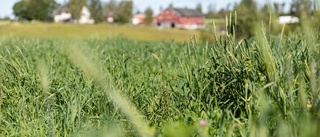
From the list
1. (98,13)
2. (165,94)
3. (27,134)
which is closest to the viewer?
(27,134)

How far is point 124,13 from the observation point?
12062cm

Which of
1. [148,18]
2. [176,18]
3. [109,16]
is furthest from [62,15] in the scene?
[176,18]

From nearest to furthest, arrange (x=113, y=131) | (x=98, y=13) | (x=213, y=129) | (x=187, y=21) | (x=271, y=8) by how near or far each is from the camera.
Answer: (x=113, y=131)
(x=271, y=8)
(x=213, y=129)
(x=98, y=13)
(x=187, y=21)

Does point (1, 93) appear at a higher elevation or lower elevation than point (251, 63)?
lower

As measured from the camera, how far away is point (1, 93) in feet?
10.7

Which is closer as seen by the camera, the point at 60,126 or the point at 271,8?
the point at 271,8

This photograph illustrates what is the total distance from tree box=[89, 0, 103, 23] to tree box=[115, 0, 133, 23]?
5.29m

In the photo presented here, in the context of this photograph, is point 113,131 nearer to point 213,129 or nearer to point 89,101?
point 213,129

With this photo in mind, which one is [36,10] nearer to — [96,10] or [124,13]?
[96,10]

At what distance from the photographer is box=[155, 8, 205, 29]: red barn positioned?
13500cm

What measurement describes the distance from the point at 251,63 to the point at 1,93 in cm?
201

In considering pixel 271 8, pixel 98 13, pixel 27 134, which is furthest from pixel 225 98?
pixel 98 13

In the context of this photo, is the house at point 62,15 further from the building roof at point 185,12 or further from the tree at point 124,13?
the building roof at point 185,12

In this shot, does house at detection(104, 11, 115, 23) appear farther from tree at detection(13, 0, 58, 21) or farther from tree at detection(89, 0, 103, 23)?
tree at detection(13, 0, 58, 21)
